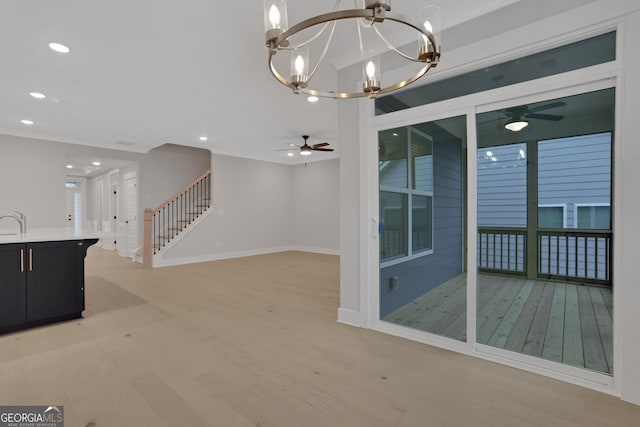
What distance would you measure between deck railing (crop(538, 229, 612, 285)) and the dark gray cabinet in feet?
15.1

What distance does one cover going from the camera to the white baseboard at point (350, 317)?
10.4ft

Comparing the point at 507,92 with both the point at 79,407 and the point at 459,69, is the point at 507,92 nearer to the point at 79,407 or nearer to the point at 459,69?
the point at 459,69

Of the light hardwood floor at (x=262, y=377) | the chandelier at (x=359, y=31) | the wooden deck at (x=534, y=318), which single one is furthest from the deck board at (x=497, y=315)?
the chandelier at (x=359, y=31)

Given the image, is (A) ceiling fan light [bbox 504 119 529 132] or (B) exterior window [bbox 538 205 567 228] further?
(A) ceiling fan light [bbox 504 119 529 132]

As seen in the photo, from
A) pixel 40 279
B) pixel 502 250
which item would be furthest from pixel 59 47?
pixel 502 250

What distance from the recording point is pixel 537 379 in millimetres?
2176

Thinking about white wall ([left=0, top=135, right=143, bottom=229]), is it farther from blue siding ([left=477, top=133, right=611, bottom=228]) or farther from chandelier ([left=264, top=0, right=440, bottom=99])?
blue siding ([left=477, top=133, right=611, bottom=228])

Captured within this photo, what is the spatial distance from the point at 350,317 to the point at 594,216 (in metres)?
2.20

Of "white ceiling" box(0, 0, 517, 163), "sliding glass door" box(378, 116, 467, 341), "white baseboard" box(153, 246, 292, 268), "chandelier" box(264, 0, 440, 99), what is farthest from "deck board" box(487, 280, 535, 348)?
"white baseboard" box(153, 246, 292, 268)

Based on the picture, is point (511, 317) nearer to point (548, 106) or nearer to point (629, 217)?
point (629, 217)

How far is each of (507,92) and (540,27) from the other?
1.45 ft

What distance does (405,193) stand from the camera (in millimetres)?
3082

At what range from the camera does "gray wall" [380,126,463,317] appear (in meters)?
2.72

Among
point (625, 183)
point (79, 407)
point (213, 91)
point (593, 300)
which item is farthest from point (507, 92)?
point (79, 407)
